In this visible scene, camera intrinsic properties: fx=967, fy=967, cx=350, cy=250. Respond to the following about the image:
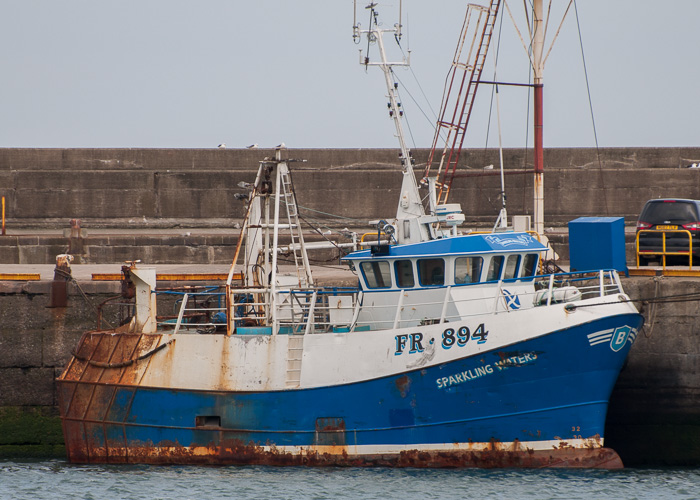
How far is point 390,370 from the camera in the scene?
43.1 ft

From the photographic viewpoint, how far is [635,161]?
23391mm

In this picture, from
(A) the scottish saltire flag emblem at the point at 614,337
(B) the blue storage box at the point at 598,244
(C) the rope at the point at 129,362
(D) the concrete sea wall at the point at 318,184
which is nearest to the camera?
(A) the scottish saltire flag emblem at the point at 614,337

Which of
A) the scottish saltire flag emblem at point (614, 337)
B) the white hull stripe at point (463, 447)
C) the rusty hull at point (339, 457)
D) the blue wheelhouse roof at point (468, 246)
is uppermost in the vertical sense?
the blue wheelhouse roof at point (468, 246)

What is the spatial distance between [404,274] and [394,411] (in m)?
1.97

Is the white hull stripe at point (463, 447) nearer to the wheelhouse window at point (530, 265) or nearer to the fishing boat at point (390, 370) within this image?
the fishing boat at point (390, 370)

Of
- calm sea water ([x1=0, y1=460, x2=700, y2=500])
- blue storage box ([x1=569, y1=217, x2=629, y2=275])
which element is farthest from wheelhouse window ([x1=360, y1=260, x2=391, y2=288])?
blue storage box ([x1=569, y1=217, x2=629, y2=275])

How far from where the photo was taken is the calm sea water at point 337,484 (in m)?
12.1

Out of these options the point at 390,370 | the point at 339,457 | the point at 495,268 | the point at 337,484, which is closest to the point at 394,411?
the point at 390,370

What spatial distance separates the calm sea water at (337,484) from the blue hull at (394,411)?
342mm

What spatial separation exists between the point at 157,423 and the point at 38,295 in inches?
156
